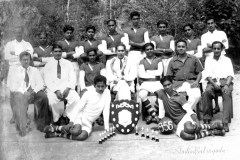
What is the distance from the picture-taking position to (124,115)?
5355mm

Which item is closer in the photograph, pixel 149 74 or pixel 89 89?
pixel 89 89

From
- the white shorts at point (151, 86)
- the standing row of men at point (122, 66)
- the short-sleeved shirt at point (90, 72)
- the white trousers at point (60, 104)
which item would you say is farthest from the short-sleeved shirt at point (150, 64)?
the white trousers at point (60, 104)

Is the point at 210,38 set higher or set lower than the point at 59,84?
higher

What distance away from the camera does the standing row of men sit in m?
5.81

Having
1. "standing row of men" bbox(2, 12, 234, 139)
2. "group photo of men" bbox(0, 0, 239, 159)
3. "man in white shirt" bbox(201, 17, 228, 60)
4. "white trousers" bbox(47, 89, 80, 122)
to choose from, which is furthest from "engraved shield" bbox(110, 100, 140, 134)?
"man in white shirt" bbox(201, 17, 228, 60)

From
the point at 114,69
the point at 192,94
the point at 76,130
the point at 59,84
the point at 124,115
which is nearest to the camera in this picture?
the point at 76,130

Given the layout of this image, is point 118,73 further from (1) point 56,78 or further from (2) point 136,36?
(2) point 136,36

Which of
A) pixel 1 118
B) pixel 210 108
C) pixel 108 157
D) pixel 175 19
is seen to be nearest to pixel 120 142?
pixel 108 157

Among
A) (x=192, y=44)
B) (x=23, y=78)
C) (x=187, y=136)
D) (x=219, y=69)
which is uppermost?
(x=192, y=44)

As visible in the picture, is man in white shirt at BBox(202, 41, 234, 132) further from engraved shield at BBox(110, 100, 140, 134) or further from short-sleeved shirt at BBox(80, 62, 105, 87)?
short-sleeved shirt at BBox(80, 62, 105, 87)

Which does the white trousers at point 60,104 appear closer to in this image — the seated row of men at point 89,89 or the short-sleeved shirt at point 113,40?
the seated row of men at point 89,89

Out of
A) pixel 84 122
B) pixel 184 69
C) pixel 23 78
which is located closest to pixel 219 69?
pixel 184 69

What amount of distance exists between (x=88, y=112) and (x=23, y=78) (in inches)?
47.2

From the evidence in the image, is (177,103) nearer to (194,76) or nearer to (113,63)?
(194,76)
